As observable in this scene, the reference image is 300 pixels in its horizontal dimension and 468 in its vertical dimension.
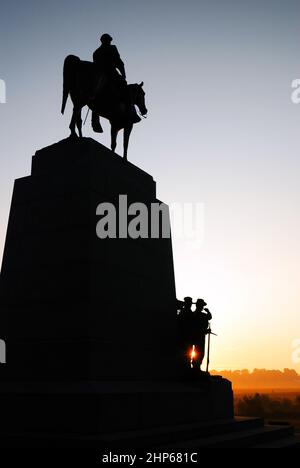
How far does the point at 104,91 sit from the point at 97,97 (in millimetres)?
205

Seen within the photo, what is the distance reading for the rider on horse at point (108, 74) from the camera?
1105cm

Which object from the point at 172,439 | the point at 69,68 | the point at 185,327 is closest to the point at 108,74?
the point at 69,68

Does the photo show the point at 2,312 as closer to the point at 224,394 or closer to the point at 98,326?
the point at 98,326

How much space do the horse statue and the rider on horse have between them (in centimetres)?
2

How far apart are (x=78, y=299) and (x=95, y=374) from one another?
135 centimetres

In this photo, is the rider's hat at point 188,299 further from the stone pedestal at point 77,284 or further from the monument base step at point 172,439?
the monument base step at point 172,439

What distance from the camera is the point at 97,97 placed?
36.7 feet

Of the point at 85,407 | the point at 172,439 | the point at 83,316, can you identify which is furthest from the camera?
the point at 83,316

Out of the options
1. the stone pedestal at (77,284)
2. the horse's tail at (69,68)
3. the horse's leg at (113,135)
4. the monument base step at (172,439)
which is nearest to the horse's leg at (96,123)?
the horse's leg at (113,135)

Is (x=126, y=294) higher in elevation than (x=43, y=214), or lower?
lower

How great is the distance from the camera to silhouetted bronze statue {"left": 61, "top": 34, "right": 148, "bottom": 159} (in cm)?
1089

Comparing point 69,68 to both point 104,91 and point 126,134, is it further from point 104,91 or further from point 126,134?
point 126,134
